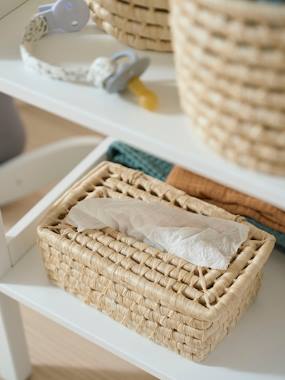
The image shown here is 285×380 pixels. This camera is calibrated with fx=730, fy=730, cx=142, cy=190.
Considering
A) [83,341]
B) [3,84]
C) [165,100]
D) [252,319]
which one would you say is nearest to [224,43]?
[165,100]

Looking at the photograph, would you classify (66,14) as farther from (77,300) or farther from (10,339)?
(10,339)

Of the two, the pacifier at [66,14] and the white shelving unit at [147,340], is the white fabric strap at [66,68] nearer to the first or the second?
the pacifier at [66,14]

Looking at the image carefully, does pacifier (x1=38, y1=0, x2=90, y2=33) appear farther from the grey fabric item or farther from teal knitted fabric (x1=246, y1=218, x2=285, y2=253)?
the grey fabric item

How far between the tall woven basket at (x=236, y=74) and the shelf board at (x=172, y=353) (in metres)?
0.40

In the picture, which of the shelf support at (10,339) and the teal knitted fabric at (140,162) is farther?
the teal knitted fabric at (140,162)

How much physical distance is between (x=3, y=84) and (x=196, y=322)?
38 cm

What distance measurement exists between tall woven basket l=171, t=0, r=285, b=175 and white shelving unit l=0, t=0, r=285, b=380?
4 cm

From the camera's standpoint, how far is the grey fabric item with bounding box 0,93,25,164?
1.54 metres

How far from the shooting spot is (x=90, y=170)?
1.23m

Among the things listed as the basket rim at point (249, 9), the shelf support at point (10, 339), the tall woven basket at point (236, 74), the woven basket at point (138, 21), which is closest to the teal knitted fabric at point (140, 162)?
the shelf support at point (10, 339)

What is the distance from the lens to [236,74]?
618 mm

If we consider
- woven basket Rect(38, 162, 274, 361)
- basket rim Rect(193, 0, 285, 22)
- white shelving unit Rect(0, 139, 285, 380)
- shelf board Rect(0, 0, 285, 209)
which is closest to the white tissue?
woven basket Rect(38, 162, 274, 361)

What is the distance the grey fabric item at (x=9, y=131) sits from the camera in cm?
154

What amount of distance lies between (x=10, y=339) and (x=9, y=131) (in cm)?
52
